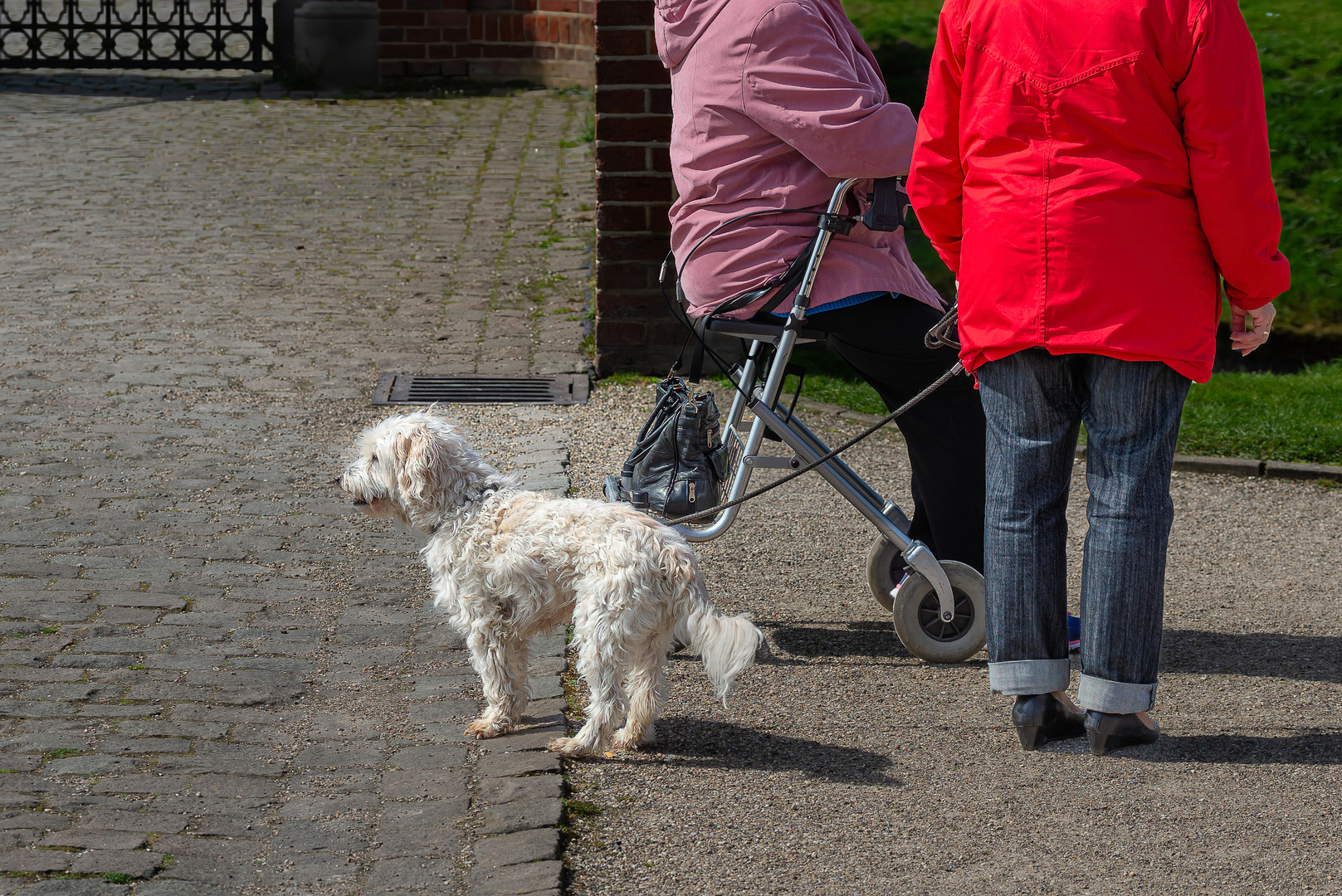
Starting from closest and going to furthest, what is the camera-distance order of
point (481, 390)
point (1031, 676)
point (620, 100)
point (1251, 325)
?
point (1251, 325) → point (1031, 676) → point (620, 100) → point (481, 390)

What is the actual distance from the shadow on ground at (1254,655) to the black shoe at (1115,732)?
0.94 metres

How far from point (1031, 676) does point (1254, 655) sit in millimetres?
1361

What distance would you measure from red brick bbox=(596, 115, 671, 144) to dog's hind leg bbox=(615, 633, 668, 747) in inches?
158

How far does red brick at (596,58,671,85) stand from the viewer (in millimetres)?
7125

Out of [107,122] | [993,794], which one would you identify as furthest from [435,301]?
[107,122]

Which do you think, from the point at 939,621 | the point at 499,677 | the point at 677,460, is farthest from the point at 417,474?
the point at 939,621

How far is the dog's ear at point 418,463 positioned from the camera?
3873 millimetres

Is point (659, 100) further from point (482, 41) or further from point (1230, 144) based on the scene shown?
point (482, 41)

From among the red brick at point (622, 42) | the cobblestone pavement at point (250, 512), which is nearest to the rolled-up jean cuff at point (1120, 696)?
the cobblestone pavement at point (250, 512)

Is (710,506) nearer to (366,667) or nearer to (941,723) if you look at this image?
(941,723)

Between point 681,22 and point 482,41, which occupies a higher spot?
point 681,22

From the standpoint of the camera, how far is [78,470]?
6.05 meters

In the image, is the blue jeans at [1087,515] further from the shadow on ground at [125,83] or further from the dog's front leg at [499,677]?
the shadow on ground at [125,83]

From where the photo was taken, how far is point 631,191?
7324 mm
